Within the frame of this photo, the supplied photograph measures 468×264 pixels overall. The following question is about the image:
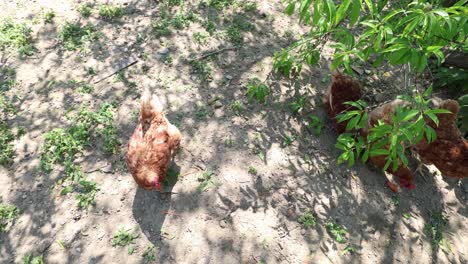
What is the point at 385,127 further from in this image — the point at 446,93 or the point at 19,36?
the point at 19,36

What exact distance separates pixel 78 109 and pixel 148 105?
1.51 meters

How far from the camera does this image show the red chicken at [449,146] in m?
3.85

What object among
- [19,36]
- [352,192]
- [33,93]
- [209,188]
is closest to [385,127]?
[352,192]

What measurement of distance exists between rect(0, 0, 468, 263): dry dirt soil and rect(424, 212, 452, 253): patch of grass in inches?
1.1

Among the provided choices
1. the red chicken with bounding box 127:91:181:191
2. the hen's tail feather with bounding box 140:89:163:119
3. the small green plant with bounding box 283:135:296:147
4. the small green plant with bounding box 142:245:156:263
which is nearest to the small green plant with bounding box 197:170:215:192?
the red chicken with bounding box 127:91:181:191

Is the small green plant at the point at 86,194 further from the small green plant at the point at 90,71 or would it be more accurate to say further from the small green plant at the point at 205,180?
the small green plant at the point at 90,71

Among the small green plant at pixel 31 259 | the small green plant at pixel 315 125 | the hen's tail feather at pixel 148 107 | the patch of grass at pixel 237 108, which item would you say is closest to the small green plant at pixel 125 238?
the small green plant at pixel 31 259

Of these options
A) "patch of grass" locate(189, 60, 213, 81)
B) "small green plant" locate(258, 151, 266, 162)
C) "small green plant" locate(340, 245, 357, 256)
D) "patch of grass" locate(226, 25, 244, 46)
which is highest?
"patch of grass" locate(226, 25, 244, 46)

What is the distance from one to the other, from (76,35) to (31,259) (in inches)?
144

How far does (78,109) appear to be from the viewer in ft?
15.4

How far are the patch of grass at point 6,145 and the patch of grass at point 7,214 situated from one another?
2.08ft

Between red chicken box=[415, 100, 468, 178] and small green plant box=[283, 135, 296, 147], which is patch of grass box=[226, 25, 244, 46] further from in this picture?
A: red chicken box=[415, 100, 468, 178]

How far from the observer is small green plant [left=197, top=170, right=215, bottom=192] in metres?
4.11

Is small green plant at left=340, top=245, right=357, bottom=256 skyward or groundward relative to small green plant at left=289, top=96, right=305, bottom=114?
groundward
